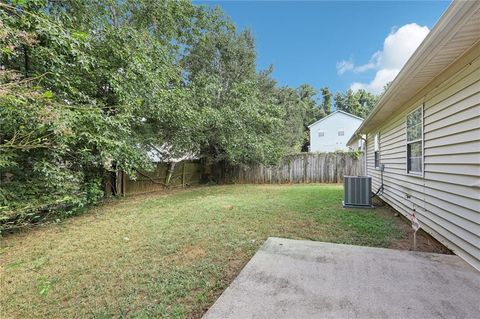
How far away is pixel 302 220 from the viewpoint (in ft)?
15.6

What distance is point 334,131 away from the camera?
24.0 metres

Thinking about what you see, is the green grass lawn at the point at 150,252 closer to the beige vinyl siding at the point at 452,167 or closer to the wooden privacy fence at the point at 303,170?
the beige vinyl siding at the point at 452,167

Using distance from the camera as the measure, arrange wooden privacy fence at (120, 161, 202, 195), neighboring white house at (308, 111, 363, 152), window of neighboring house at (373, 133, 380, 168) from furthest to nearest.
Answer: neighboring white house at (308, 111, 363, 152), wooden privacy fence at (120, 161, 202, 195), window of neighboring house at (373, 133, 380, 168)

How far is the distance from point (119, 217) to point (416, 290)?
5.50 metres

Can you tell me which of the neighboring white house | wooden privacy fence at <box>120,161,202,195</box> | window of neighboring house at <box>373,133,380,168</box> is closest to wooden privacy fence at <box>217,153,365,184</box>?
wooden privacy fence at <box>120,161,202,195</box>

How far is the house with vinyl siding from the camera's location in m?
2.37

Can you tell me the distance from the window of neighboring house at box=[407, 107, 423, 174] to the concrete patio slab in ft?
6.24

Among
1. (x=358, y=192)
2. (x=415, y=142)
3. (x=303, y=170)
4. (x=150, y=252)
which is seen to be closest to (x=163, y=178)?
(x=303, y=170)

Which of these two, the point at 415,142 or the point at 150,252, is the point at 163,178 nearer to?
the point at 150,252

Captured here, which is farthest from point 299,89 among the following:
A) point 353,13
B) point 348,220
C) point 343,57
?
point 348,220

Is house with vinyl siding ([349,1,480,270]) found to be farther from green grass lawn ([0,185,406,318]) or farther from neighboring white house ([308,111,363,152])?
neighboring white house ([308,111,363,152])

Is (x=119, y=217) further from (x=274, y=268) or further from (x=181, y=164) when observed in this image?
(x=181, y=164)

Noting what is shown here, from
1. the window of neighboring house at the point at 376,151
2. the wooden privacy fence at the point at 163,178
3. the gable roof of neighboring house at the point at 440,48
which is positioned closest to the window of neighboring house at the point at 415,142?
the gable roof of neighboring house at the point at 440,48

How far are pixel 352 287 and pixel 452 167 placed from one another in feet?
6.64
